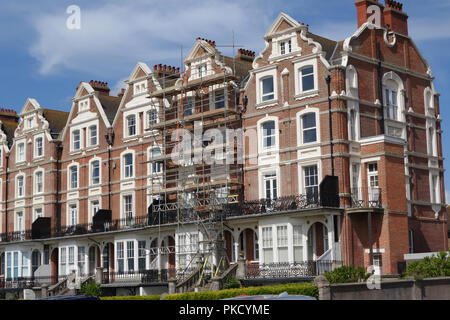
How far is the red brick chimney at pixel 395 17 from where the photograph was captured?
136ft

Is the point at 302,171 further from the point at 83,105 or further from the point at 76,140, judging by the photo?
the point at 76,140

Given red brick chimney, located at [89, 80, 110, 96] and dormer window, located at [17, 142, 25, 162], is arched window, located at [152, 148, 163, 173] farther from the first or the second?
dormer window, located at [17, 142, 25, 162]

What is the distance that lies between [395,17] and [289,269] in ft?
51.9

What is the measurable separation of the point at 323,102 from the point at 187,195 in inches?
413

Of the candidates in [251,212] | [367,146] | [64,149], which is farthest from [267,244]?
[64,149]

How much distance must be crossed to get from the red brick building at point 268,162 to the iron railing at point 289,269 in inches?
3.7

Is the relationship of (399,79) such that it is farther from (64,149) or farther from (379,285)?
(64,149)

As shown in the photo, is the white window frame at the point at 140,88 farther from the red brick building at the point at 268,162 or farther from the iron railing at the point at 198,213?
the iron railing at the point at 198,213

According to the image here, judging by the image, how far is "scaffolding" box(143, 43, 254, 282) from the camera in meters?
40.8

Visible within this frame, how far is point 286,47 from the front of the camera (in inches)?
1561

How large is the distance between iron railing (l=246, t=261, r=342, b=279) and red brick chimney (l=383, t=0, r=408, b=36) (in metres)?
14.5

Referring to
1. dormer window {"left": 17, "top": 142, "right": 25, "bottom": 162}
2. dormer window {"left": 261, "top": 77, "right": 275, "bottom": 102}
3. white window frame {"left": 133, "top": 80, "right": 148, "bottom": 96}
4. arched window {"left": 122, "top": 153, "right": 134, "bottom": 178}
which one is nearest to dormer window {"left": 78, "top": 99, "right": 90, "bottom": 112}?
white window frame {"left": 133, "top": 80, "right": 148, "bottom": 96}

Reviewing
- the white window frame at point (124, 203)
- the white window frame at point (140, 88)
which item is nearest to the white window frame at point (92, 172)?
the white window frame at point (124, 203)

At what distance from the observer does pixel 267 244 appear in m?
38.2
